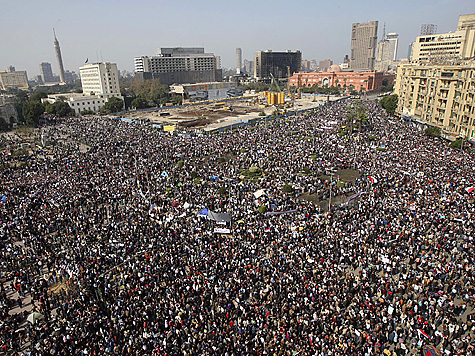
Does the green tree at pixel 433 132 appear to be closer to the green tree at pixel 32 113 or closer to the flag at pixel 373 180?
the flag at pixel 373 180

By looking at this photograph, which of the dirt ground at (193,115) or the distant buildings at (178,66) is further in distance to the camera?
the distant buildings at (178,66)

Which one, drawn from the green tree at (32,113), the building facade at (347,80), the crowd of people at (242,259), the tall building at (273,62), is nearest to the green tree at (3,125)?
the green tree at (32,113)

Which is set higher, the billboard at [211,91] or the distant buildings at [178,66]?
the distant buildings at [178,66]

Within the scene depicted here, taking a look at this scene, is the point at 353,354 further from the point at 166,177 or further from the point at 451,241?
the point at 166,177

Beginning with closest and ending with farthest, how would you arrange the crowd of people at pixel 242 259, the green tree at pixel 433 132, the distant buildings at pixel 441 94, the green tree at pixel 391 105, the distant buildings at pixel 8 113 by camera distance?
the crowd of people at pixel 242 259
the distant buildings at pixel 441 94
the green tree at pixel 433 132
the green tree at pixel 391 105
the distant buildings at pixel 8 113

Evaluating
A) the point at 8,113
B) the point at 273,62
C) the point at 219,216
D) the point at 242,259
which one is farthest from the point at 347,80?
the point at 242,259

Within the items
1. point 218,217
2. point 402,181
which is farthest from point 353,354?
point 402,181

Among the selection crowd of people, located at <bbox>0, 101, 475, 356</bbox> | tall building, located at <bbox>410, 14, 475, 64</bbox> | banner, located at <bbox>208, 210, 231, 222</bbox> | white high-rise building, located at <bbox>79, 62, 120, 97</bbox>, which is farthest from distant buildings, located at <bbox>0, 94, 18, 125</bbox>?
tall building, located at <bbox>410, 14, 475, 64</bbox>

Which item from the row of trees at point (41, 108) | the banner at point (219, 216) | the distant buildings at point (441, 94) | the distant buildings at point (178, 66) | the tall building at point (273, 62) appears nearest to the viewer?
the banner at point (219, 216)
